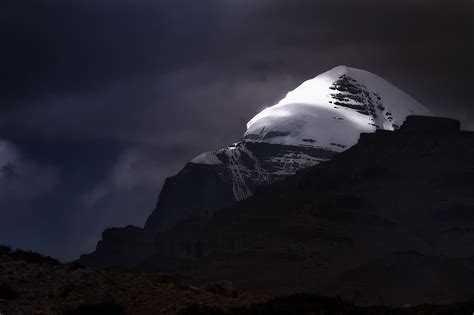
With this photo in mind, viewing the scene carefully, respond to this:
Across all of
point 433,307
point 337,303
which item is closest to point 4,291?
point 337,303

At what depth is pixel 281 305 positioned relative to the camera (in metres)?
39.2

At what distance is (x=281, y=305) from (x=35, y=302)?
934cm

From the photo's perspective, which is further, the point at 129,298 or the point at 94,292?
the point at 94,292

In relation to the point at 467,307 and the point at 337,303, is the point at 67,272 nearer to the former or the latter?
the point at 337,303

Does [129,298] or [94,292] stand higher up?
[94,292]

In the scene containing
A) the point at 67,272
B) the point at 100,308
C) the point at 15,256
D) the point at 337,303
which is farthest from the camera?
the point at 15,256

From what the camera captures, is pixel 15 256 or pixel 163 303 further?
pixel 15 256

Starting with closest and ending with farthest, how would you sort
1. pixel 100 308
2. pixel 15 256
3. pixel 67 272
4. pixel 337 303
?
pixel 100 308, pixel 337 303, pixel 67 272, pixel 15 256

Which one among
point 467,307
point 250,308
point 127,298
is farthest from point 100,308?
point 467,307

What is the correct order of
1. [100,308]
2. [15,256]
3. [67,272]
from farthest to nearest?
[15,256]
[67,272]
[100,308]

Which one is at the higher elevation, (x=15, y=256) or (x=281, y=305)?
(x=15, y=256)

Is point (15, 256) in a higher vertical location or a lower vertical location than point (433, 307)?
higher

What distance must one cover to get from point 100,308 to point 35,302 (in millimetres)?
2857

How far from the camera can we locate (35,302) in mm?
38719
